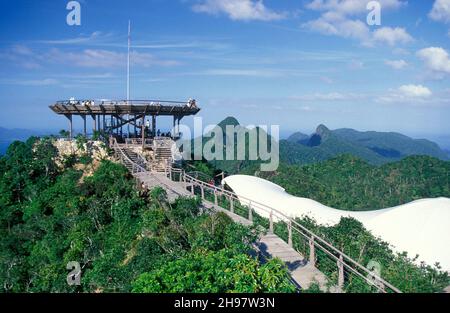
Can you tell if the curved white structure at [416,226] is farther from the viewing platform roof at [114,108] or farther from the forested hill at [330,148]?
the forested hill at [330,148]

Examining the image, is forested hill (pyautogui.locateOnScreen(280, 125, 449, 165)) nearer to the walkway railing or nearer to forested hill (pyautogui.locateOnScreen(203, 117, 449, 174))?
A: forested hill (pyautogui.locateOnScreen(203, 117, 449, 174))

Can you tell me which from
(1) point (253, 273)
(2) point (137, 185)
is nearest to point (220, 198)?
(2) point (137, 185)

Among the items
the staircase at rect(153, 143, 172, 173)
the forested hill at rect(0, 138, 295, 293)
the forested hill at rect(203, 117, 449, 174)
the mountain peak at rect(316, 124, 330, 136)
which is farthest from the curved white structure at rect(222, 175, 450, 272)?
the mountain peak at rect(316, 124, 330, 136)

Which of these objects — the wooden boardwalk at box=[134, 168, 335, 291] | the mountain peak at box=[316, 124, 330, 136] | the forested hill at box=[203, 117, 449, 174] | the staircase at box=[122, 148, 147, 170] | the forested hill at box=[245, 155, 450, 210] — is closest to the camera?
the wooden boardwalk at box=[134, 168, 335, 291]

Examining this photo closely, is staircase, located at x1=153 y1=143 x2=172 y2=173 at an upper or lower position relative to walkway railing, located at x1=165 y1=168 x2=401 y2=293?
upper

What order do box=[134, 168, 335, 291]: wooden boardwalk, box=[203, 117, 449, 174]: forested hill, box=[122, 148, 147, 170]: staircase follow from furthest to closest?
box=[203, 117, 449, 174]: forested hill → box=[122, 148, 147, 170]: staircase → box=[134, 168, 335, 291]: wooden boardwalk

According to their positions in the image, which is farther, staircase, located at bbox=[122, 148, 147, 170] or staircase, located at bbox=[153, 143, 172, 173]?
staircase, located at bbox=[153, 143, 172, 173]

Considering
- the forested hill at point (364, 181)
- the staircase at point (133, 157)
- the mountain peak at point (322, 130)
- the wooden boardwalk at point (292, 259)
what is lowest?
the forested hill at point (364, 181)

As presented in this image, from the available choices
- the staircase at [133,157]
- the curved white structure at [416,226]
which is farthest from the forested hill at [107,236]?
the curved white structure at [416,226]
